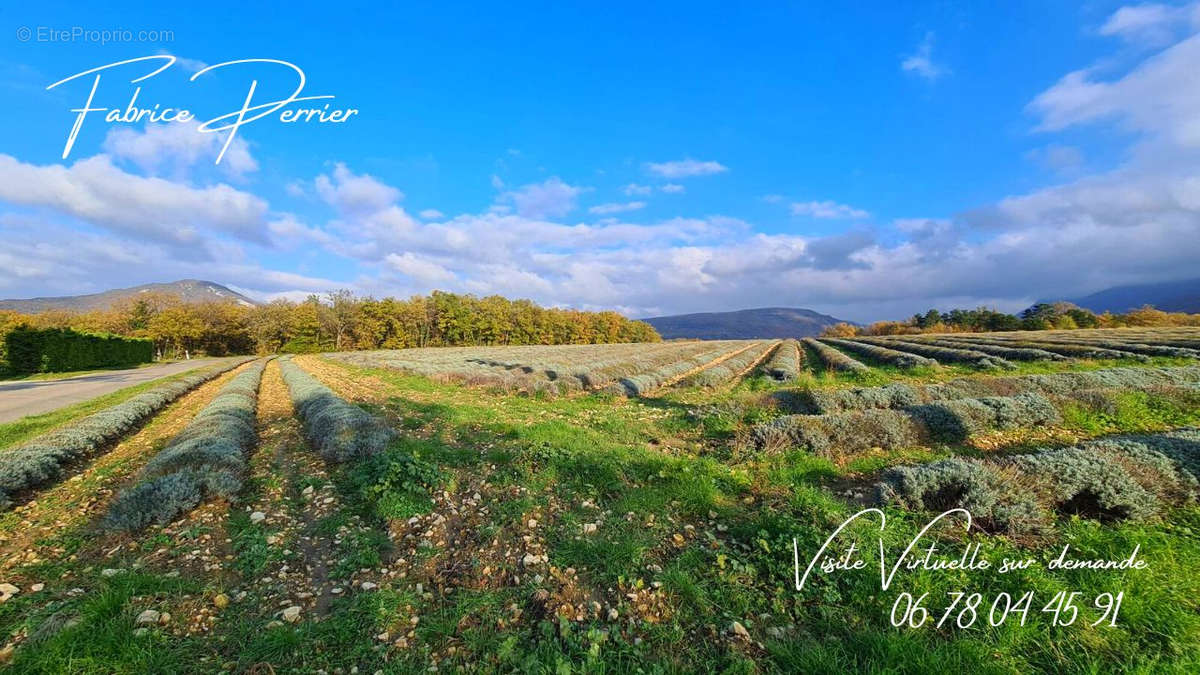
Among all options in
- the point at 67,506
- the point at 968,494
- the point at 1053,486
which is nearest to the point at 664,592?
the point at 968,494

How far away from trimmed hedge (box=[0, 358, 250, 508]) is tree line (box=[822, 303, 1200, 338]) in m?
116

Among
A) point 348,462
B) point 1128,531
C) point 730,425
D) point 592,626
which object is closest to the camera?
point 592,626

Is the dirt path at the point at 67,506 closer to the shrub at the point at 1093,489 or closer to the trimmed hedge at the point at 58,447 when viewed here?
the trimmed hedge at the point at 58,447

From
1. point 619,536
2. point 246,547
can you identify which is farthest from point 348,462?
point 619,536

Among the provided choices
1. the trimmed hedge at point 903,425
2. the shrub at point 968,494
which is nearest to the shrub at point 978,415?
the trimmed hedge at point 903,425

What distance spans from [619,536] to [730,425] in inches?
254

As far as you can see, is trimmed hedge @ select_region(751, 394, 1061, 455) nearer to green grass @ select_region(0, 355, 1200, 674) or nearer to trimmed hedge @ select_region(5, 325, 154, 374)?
green grass @ select_region(0, 355, 1200, 674)

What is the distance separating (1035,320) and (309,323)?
139 m

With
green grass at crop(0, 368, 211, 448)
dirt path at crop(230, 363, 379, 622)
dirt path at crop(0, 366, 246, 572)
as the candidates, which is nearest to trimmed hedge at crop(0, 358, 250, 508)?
dirt path at crop(0, 366, 246, 572)

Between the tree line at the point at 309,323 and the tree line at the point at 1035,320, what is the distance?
98.7 meters

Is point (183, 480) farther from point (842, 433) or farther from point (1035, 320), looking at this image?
point (1035, 320)

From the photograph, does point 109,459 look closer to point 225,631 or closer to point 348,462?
point 348,462

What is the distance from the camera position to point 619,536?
5.32 m

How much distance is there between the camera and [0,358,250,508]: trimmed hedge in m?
7.38
